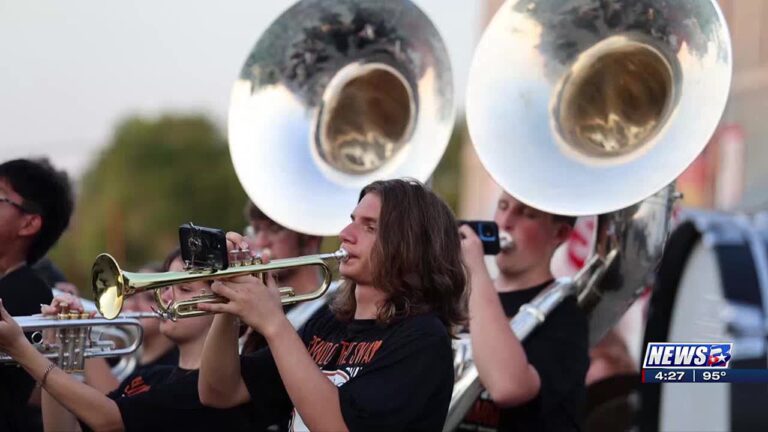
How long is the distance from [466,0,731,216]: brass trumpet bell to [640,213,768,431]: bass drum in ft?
1.52

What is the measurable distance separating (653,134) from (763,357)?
0.68 metres

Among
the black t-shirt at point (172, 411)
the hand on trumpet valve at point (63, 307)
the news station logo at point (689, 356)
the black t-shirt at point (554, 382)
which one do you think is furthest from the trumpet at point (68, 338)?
the news station logo at point (689, 356)

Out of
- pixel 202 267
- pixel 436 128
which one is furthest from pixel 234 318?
pixel 436 128

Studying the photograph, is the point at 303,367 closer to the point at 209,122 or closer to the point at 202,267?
Answer: the point at 202,267

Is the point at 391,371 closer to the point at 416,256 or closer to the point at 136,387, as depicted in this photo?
the point at 416,256

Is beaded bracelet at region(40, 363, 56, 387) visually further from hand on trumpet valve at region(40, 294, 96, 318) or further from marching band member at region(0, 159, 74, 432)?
marching band member at region(0, 159, 74, 432)

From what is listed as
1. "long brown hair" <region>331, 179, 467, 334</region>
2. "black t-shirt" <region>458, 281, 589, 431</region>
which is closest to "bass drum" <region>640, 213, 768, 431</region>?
"black t-shirt" <region>458, 281, 589, 431</region>

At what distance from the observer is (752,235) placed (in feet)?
11.5

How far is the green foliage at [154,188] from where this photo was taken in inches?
1364

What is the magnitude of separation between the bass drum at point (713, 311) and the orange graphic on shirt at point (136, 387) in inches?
60.5

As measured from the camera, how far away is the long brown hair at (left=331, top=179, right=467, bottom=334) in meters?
2.63

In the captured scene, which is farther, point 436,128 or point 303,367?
point 436,128

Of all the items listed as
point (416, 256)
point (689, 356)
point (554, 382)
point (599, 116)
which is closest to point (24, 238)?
point (416, 256)

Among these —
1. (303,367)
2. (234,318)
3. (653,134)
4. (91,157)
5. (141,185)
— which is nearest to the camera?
(303,367)
